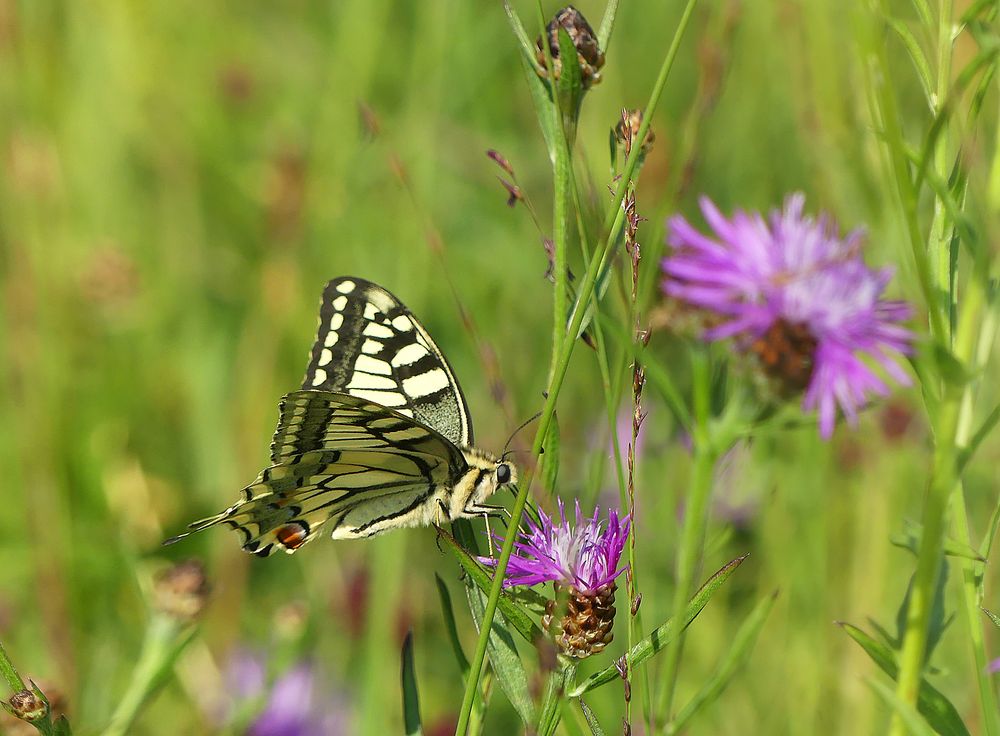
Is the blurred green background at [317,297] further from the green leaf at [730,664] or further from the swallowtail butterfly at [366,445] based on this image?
the green leaf at [730,664]

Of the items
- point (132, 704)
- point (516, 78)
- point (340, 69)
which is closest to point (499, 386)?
point (132, 704)

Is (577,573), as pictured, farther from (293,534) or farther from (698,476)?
(293,534)

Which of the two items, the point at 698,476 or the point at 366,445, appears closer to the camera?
the point at 698,476

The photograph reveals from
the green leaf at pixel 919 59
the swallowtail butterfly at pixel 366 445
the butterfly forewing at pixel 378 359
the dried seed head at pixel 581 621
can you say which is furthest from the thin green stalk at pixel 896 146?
the butterfly forewing at pixel 378 359

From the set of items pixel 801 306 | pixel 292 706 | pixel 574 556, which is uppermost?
pixel 801 306

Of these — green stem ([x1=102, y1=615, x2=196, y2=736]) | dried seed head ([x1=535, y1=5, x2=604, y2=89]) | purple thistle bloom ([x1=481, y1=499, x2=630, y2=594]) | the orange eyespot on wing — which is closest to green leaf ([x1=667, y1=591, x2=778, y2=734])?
purple thistle bloom ([x1=481, y1=499, x2=630, y2=594])

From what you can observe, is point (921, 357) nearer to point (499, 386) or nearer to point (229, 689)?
point (499, 386)

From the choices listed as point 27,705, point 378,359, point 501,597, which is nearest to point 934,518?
point 501,597
